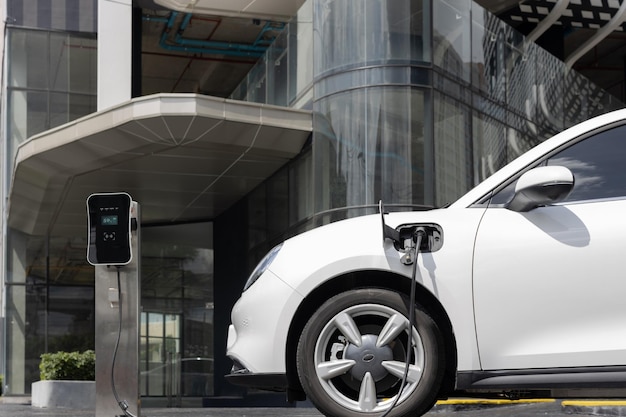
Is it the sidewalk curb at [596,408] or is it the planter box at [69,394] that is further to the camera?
the planter box at [69,394]

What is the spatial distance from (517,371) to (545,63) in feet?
50.6

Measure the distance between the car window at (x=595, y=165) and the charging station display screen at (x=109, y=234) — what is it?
278 centimetres

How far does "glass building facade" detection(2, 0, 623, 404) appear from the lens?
17.0 m

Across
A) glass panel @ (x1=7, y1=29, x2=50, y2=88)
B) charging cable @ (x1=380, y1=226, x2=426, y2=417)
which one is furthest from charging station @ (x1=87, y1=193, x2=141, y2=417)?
glass panel @ (x1=7, y1=29, x2=50, y2=88)

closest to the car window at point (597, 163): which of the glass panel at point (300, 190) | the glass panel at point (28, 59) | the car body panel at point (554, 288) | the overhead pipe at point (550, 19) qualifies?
the car body panel at point (554, 288)

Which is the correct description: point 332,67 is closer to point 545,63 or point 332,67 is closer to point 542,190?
point 545,63

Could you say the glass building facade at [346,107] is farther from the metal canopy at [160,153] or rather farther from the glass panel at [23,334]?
the metal canopy at [160,153]

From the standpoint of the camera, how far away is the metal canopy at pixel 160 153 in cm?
1788

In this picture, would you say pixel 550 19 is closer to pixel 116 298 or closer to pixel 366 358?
pixel 116 298

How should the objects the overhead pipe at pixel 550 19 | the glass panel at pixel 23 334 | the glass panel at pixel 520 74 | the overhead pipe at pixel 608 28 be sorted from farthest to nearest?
the glass panel at pixel 23 334 < the overhead pipe at pixel 608 28 < the overhead pipe at pixel 550 19 < the glass panel at pixel 520 74

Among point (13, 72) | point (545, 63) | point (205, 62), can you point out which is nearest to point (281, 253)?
point (545, 63)

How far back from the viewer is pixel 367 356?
5.61 meters

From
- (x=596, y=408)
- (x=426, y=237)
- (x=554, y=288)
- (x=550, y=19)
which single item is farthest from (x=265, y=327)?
(x=550, y=19)

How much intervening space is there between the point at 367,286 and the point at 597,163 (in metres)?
1.41
